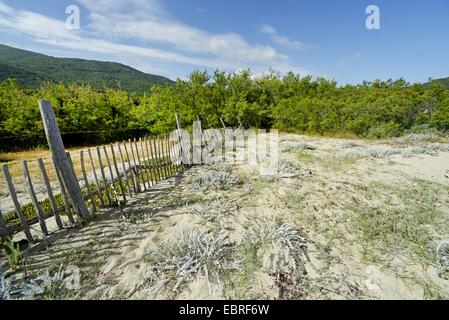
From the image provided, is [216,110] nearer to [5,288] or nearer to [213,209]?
[213,209]

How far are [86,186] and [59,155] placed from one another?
2.46ft

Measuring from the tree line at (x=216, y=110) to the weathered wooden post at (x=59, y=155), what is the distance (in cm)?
830

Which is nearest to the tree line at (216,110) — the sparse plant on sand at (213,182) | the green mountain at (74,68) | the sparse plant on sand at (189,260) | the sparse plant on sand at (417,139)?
the sparse plant on sand at (417,139)

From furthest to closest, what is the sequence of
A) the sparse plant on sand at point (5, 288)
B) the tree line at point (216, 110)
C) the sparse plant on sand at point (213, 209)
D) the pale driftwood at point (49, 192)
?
the tree line at point (216, 110) < the sparse plant on sand at point (213, 209) < the pale driftwood at point (49, 192) < the sparse plant on sand at point (5, 288)

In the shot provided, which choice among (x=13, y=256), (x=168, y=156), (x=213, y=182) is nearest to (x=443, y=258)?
(x=213, y=182)

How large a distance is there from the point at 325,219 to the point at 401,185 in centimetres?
291

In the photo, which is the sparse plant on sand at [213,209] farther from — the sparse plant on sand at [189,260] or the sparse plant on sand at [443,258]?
the sparse plant on sand at [443,258]

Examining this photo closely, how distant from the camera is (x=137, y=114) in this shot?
51.1 feet

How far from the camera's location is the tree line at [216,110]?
1134 centimetres

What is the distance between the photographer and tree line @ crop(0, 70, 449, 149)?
11344 mm

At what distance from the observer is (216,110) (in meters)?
15.2

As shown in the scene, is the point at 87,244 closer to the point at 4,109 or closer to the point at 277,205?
the point at 277,205

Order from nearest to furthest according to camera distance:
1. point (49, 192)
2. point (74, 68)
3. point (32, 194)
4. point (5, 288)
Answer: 1. point (5, 288)
2. point (32, 194)
3. point (49, 192)
4. point (74, 68)
